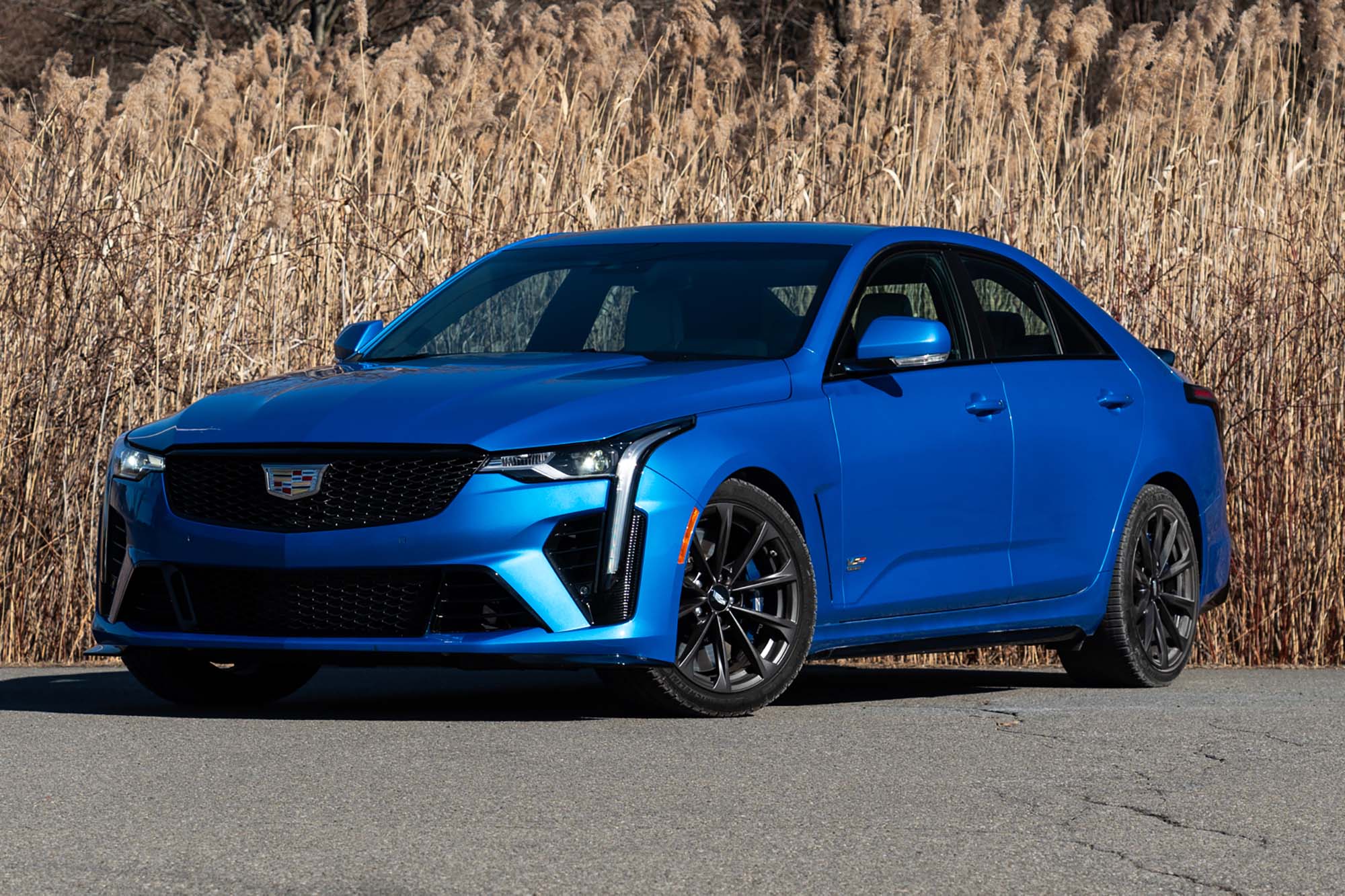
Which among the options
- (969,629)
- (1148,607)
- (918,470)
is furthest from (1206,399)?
(918,470)

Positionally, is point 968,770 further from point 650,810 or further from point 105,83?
point 105,83

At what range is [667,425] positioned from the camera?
6.61 meters

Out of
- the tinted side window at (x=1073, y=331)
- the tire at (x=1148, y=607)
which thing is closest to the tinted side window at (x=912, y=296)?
the tinted side window at (x=1073, y=331)

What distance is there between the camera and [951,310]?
26.5 ft

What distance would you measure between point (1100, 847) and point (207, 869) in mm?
1888

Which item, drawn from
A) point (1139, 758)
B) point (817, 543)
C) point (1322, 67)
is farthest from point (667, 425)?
point (1322, 67)

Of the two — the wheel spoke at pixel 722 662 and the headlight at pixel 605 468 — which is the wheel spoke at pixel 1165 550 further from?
the headlight at pixel 605 468

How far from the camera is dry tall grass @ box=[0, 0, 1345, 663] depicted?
1028cm

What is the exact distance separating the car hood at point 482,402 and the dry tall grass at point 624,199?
3.00 m

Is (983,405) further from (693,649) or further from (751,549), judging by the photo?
(693,649)

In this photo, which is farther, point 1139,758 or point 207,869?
point 1139,758

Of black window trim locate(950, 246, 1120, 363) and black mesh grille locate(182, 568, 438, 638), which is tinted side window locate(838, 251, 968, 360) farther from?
black mesh grille locate(182, 568, 438, 638)

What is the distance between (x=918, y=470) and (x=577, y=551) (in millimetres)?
1473

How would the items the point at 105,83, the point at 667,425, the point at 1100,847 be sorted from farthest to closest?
the point at 105,83, the point at 667,425, the point at 1100,847
